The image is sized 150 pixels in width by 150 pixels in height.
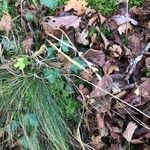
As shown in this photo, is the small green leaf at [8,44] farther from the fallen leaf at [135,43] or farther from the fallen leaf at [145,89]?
the fallen leaf at [145,89]

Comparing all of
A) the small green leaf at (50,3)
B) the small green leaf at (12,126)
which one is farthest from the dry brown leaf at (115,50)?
the small green leaf at (12,126)

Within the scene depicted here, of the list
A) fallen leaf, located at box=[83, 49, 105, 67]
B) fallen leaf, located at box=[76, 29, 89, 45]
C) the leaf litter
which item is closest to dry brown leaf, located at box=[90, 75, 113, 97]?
the leaf litter

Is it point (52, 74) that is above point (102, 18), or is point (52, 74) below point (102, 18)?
below

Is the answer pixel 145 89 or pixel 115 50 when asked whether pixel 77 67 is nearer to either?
pixel 115 50

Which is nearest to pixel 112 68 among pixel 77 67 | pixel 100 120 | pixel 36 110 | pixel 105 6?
pixel 77 67

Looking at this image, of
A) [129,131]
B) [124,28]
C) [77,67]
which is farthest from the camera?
[124,28]

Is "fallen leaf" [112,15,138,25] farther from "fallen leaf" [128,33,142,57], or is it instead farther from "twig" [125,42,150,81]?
"twig" [125,42,150,81]

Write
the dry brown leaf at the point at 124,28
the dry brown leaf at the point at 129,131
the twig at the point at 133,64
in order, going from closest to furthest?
the dry brown leaf at the point at 129,131
the twig at the point at 133,64
the dry brown leaf at the point at 124,28
